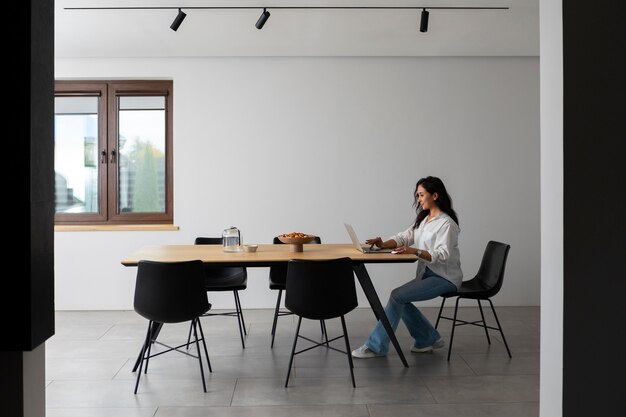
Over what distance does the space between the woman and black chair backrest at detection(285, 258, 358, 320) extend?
0.60 meters

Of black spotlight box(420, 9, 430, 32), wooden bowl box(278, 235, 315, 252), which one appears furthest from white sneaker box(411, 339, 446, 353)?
black spotlight box(420, 9, 430, 32)

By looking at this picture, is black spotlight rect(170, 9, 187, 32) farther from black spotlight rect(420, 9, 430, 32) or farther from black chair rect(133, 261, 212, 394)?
black chair rect(133, 261, 212, 394)

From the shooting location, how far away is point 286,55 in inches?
237

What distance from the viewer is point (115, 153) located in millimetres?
6133

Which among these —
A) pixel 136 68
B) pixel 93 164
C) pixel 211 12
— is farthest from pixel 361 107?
pixel 93 164

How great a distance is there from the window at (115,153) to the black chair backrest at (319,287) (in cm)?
289

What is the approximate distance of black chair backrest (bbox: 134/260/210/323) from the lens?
11.6 feet

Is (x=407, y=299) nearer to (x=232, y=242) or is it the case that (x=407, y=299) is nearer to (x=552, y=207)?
(x=232, y=242)

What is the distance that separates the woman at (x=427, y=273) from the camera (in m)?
4.21

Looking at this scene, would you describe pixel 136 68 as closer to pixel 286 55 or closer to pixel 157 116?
pixel 157 116

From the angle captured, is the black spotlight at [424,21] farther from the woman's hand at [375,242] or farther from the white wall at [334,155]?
the woman's hand at [375,242]
